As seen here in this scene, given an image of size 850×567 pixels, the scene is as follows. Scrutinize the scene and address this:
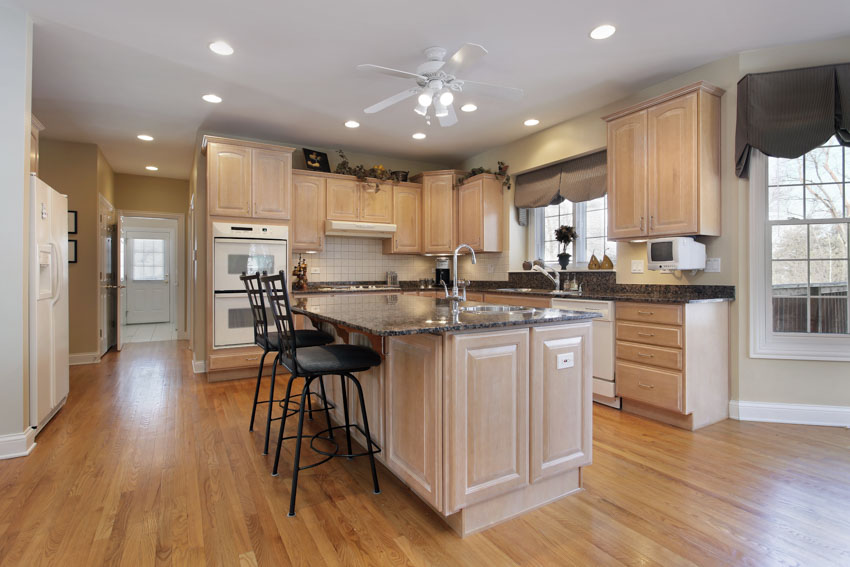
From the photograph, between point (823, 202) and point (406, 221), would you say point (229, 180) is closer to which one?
point (406, 221)

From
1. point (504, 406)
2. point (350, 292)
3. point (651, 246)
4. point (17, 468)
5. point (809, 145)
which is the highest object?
point (809, 145)

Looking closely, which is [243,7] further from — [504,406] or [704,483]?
[704,483]

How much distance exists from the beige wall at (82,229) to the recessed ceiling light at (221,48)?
131 inches

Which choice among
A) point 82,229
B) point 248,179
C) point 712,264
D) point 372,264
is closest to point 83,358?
point 82,229

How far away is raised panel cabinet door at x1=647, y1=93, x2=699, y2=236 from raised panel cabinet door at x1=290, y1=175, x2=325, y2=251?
341 centimetres

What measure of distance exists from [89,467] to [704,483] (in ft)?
10.6

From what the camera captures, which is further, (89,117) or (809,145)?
(89,117)

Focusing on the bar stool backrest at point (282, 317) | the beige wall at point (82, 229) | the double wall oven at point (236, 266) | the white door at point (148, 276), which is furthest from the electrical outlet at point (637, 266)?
the white door at point (148, 276)

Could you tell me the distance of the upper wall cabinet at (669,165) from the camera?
313 centimetres

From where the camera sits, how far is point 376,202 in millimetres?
5457

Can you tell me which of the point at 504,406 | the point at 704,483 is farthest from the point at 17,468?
the point at 704,483

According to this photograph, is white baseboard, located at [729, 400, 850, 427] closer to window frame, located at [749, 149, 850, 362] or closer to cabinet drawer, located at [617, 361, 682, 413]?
window frame, located at [749, 149, 850, 362]

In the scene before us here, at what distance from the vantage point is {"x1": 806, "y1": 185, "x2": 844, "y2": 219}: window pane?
3002 millimetres

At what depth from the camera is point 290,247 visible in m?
4.70
